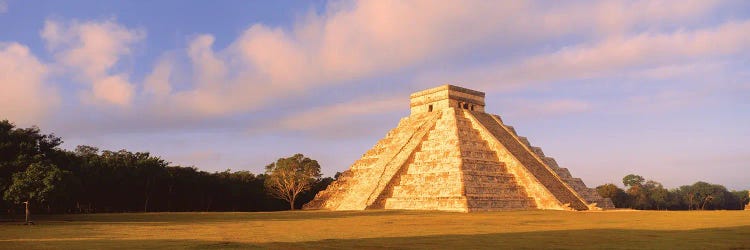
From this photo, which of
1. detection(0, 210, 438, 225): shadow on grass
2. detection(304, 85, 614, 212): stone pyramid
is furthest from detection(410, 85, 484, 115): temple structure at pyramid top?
detection(0, 210, 438, 225): shadow on grass

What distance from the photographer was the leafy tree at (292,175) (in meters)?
51.5

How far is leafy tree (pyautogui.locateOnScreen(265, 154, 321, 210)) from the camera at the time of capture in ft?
169

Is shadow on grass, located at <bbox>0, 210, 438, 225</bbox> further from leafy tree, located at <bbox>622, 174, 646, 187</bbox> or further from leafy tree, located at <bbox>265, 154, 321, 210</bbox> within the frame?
leafy tree, located at <bbox>622, 174, 646, 187</bbox>

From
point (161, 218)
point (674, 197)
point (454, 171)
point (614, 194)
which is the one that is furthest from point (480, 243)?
point (674, 197)

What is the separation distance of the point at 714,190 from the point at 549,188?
57065 mm

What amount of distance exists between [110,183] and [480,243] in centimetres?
3863

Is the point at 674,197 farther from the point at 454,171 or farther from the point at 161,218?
the point at 161,218

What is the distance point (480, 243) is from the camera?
15.0m

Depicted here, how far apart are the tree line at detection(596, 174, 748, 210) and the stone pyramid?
2464cm

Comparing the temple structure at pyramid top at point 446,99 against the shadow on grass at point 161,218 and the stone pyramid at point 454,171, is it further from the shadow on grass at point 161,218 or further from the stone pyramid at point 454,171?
the shadow on grass at point 161,218

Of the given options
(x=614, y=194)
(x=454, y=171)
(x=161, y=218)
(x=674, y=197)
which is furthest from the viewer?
(x=674, y=197)

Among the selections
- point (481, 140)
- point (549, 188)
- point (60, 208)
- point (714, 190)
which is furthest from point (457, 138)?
point (714, 190)

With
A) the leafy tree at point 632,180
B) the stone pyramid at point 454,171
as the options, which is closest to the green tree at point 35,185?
the stone pyramid at point 454,171

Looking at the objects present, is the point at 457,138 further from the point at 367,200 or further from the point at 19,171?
the point at 19,171
